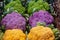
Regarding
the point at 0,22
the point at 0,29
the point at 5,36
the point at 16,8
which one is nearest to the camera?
the point at 5,36

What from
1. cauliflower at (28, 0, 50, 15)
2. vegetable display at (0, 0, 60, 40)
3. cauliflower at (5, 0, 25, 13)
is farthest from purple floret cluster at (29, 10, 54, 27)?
cauliflower at (5, 0, 25, 13)

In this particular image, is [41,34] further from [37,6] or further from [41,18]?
[37,6]

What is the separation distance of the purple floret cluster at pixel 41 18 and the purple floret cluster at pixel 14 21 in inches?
3.2

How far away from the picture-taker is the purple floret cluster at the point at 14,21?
1711 mm

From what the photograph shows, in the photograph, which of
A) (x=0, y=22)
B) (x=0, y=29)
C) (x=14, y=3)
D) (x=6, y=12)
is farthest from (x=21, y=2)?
(x=0, y=29)

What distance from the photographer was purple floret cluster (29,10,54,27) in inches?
71.1

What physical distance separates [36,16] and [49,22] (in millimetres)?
129

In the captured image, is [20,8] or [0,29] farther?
[20,8]

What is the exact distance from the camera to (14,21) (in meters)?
1.75

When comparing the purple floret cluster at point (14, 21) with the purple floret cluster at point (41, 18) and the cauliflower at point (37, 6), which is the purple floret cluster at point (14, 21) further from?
the cauliflower at point (37, 6)

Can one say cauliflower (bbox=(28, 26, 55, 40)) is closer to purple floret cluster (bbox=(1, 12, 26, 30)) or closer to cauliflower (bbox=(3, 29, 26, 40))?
cauliflower (bbox=(3, 29, 26, 40))

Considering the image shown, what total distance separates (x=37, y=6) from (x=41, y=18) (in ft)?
0.87

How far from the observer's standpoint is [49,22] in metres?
1.82

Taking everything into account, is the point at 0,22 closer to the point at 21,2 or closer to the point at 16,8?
the point at 16,8
